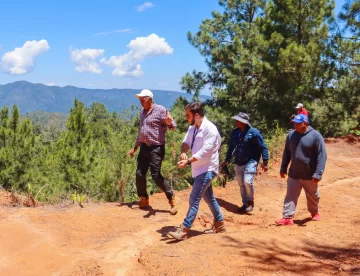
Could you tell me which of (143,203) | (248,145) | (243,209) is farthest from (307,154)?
(143,203)

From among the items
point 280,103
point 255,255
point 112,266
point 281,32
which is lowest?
point 112,266

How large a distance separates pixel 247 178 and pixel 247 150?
457mm

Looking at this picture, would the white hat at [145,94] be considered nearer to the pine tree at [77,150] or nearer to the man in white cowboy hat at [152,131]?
the man in white cowboy hat at [152,131]

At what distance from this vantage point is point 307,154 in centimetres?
466

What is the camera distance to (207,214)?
19.2 feet

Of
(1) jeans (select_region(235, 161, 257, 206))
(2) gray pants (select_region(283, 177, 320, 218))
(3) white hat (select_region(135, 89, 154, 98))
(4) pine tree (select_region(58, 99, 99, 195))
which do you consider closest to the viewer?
(2) gray pants (select_region(283, 177, 320, 218))

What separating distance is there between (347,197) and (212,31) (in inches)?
481

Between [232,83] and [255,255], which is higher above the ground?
[232,83]

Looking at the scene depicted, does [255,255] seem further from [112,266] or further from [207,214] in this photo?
[207,214]

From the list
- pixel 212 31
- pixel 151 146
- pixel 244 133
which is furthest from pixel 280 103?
pixel 151 146

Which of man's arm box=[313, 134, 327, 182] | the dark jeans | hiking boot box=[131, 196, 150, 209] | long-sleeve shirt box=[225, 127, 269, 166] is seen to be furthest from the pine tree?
man's arm box=[313, 134, 327, 182]

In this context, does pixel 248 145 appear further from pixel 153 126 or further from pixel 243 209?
pixel 153 126

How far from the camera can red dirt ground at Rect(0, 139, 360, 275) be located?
3.47 meters

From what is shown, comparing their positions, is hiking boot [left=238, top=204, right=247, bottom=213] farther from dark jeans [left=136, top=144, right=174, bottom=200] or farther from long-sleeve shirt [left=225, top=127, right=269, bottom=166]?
dark jeans [left=136, top=144, right=174, bottom=200]
